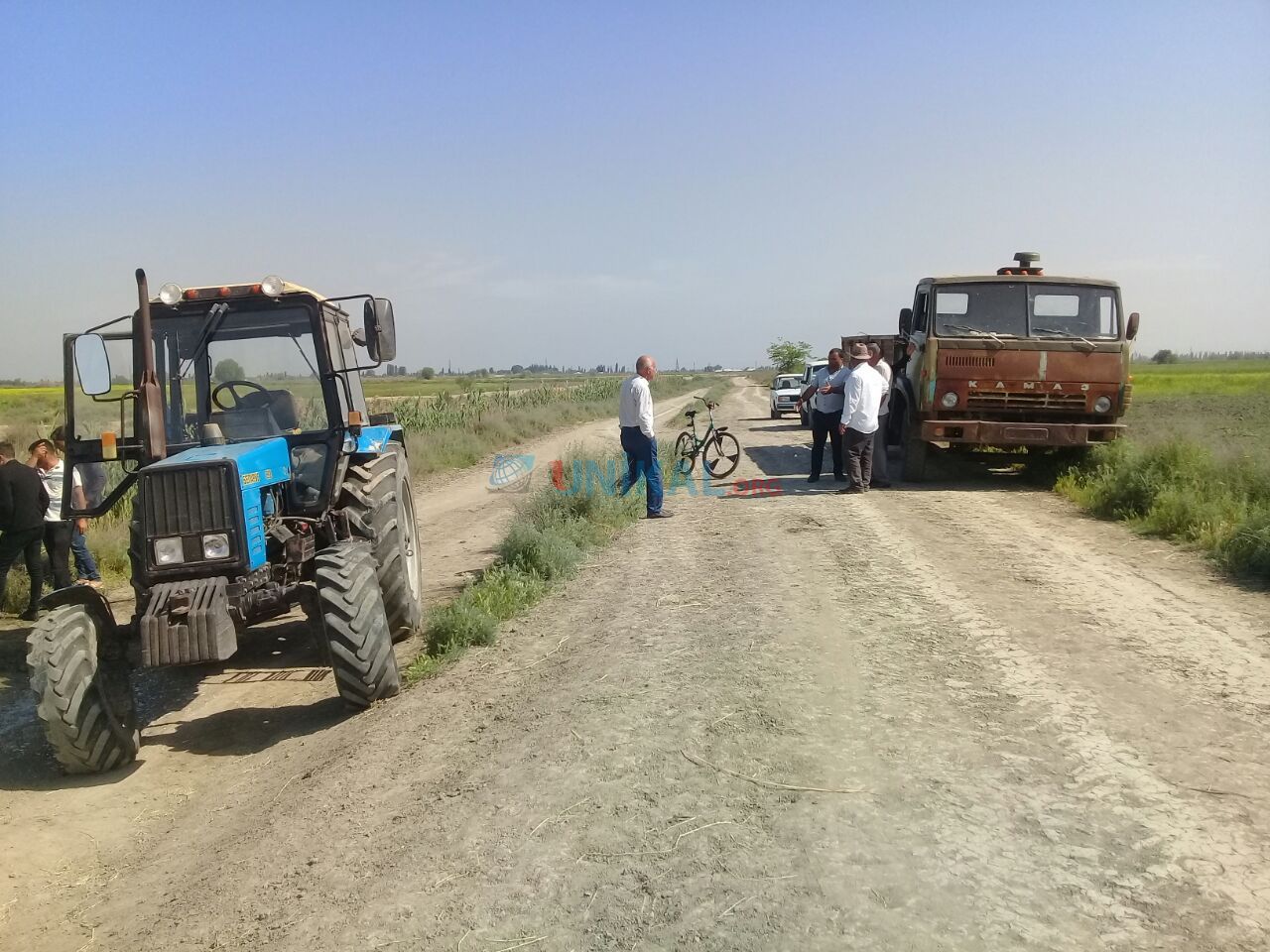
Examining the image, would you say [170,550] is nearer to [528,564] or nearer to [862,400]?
[528,564]

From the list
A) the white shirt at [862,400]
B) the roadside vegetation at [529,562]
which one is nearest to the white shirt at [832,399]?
the white shirt at [862,400]

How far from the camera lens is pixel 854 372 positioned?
11.7 m

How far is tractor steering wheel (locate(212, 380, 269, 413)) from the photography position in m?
6.57

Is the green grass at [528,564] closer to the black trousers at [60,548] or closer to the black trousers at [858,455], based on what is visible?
the black trousers at [858,455]

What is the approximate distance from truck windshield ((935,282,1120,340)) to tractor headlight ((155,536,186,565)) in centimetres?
993

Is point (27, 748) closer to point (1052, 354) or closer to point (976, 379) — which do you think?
point (976, 379)

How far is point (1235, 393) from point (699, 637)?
4063cm

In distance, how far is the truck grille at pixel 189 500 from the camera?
206 inches

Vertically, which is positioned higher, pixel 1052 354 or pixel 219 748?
pixel 1052 354

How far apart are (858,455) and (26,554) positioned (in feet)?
30.1

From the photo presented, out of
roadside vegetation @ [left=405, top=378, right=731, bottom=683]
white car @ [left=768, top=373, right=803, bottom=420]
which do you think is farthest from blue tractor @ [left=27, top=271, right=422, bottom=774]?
white car @ [left=768, top=373, right=803, bottom=420]

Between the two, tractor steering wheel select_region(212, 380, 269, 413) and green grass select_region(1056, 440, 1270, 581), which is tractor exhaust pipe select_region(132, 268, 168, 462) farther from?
green grass select_region(1056, 440, 1270, 581)

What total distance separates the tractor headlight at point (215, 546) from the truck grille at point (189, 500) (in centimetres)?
4

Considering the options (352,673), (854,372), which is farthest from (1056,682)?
(854,372)
